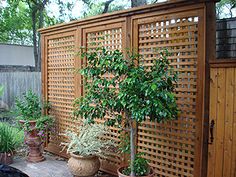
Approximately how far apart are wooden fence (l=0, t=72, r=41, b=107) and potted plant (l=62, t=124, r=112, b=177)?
6066 mm

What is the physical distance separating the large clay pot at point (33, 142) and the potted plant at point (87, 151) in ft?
3.32

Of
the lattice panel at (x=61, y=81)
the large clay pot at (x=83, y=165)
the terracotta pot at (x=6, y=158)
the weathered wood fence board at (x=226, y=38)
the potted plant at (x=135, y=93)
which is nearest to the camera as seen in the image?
the potted plant at (x=135, y=93)

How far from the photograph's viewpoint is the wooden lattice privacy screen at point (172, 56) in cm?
287

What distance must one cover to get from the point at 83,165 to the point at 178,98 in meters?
1.61

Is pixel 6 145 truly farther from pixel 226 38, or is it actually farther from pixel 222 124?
pixel 226 38

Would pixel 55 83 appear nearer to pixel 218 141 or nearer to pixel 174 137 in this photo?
pixel 174 137

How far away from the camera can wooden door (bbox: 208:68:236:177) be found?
2.66 m

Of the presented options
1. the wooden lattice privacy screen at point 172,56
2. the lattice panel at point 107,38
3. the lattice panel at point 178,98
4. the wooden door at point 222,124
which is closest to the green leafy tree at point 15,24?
the lattice panel at point 107,38

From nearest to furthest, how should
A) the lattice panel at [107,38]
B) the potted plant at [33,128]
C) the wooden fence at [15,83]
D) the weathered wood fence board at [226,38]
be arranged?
1. the weathered wood fence board at [226,38]
2. the lattice panel at [107,38]
3. the potted plant at [33,128]
4. the wooden fence at [15,83]

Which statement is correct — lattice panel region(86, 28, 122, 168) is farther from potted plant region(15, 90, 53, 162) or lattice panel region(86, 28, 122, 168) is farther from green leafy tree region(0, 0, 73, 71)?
green leafy tree region(0, 0, 73, 71)

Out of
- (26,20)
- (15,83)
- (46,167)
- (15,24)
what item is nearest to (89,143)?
(46,167)

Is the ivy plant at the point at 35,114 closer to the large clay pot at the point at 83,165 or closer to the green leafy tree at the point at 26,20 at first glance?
the large clay pot at the point at 83,165

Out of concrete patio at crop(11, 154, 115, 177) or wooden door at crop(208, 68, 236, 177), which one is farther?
concrete patio at crop(11, 154, 115, 177)

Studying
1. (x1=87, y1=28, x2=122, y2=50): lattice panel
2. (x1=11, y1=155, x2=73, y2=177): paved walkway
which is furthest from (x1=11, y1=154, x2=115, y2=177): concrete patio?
(x1=87, y1=28, x2=122, y2=50): lattice panel
